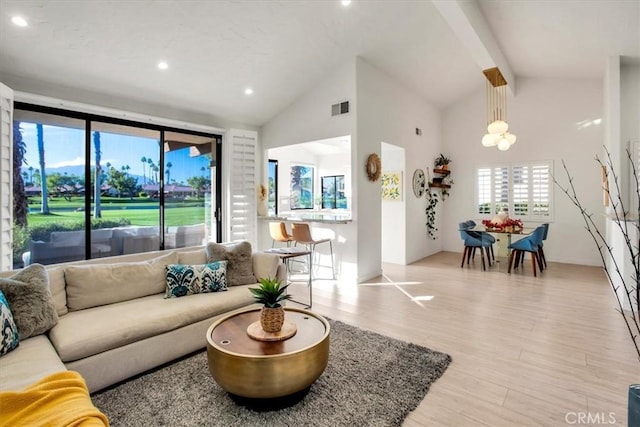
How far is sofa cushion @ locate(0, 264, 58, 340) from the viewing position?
2223 millimetres

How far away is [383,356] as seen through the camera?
2.78 metres

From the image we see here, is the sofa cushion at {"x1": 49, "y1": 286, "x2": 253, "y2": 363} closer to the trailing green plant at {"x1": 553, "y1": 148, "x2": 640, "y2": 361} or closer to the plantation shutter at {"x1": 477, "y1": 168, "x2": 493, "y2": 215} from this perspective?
the trailing green plant at {"x1": 553, "y1": 148, "x2": 640, "y2": 361}

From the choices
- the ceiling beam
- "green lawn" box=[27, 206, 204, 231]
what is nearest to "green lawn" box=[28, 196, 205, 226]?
"green lawn" box=[27, 206, 204, 231]

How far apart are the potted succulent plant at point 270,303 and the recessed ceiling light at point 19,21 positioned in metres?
3.53

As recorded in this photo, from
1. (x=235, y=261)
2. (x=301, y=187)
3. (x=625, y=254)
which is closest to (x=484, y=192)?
(x=625, y=254)

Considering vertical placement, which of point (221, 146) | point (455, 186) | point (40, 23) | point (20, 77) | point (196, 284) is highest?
point (40, 23)

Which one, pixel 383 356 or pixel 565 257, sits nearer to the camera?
pixel 383 356

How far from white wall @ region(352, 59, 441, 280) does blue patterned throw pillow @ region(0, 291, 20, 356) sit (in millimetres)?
4060

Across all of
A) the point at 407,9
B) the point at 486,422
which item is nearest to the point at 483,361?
the point at 486,422

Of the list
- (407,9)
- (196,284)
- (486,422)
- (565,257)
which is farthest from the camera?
(565,257)

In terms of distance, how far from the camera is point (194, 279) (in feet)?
10.5

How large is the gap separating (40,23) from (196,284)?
3.03 metres

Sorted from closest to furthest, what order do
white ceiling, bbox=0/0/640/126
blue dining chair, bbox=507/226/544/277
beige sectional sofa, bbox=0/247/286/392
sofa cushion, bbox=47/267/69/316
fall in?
beige sectional sofa, bbox=0/247/286/392
sofa cushion, bbox=47/267/69/316
white ceiling, bbox=0/0/640/126
blue dining chair, bbox=507/226/544/277

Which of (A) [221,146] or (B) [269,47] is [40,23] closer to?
(B) [269,47]
